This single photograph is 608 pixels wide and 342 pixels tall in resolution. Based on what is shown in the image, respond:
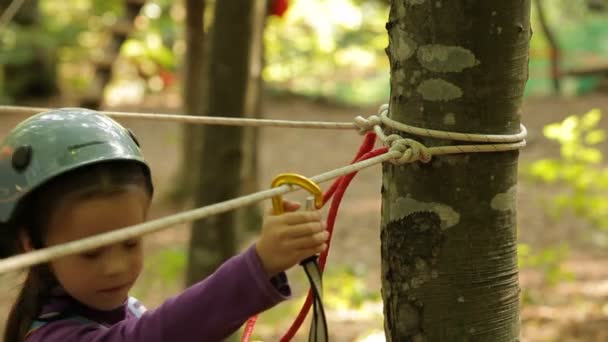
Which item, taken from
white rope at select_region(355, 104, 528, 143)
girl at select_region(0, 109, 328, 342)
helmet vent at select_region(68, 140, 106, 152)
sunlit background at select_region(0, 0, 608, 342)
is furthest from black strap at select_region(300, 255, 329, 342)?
sunlit background at select_region(0, 0, 608, 342)

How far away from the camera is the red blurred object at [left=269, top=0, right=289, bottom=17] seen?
A: 6112 mm

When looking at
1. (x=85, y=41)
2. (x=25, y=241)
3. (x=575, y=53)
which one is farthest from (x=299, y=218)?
(x=575, y=53)

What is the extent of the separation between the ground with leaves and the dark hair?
223 mm

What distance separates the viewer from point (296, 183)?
1144 millimetres

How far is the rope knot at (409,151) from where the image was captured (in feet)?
4.16

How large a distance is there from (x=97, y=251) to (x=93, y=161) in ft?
0.47

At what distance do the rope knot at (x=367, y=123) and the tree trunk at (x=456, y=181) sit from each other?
58 millimetres

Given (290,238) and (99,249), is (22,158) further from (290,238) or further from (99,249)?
(290,238)

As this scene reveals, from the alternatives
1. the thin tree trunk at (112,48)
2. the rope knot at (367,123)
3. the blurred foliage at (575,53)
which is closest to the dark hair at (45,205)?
the rope knot at (367,123)

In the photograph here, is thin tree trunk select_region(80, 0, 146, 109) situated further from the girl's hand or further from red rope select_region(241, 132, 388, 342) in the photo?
the girl's hand

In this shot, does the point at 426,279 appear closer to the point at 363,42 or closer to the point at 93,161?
the point at 93,161

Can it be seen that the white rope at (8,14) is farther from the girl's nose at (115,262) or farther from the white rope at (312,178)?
the girl's nose at (115,262)

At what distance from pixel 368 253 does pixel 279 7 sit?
6.61 feet

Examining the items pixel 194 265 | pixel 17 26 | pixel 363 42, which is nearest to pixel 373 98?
pixel 363 42
